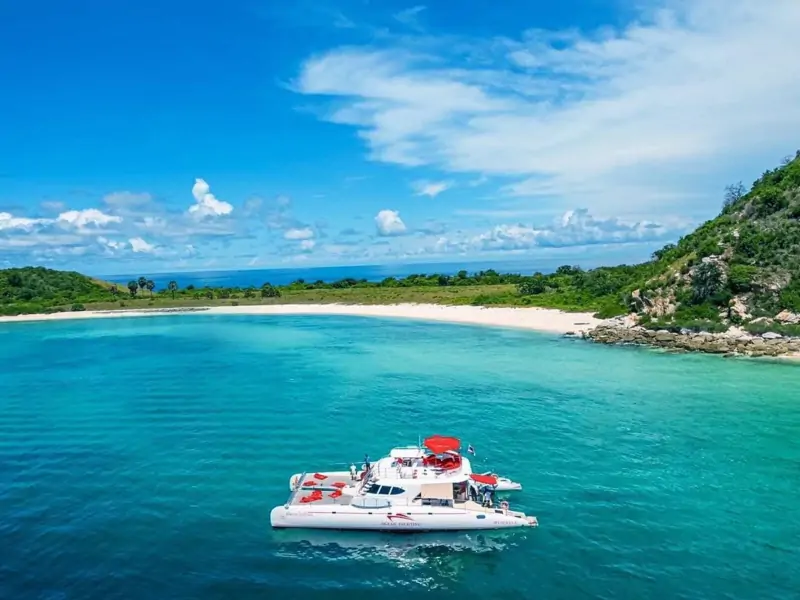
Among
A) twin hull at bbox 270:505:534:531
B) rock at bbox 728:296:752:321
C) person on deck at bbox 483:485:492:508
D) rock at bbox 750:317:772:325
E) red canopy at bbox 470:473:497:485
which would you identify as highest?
rock at bbox 728:296:752:321

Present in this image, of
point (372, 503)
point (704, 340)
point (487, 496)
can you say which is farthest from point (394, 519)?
point (704, 340)

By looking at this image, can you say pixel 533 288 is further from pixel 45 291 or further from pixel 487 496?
pixel 45 291

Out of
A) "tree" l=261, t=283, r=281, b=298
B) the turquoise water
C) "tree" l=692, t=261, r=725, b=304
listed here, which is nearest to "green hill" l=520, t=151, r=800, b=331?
"tree" l=692, t=261, r=725, b=304

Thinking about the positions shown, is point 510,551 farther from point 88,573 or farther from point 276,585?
point 88,573

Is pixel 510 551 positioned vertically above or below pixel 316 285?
below

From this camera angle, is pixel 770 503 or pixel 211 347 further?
pixel 211 347

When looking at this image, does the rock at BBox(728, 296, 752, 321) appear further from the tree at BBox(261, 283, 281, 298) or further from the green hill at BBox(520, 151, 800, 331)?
the tree at BBox(261, 283, 281, 298)

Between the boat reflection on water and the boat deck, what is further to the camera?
the boat deck

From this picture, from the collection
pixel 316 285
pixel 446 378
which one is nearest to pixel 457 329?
pixel 446 378

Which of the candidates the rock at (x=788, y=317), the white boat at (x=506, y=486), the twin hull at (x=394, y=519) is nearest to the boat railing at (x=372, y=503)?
the twin hull at (x=394, y=519)
